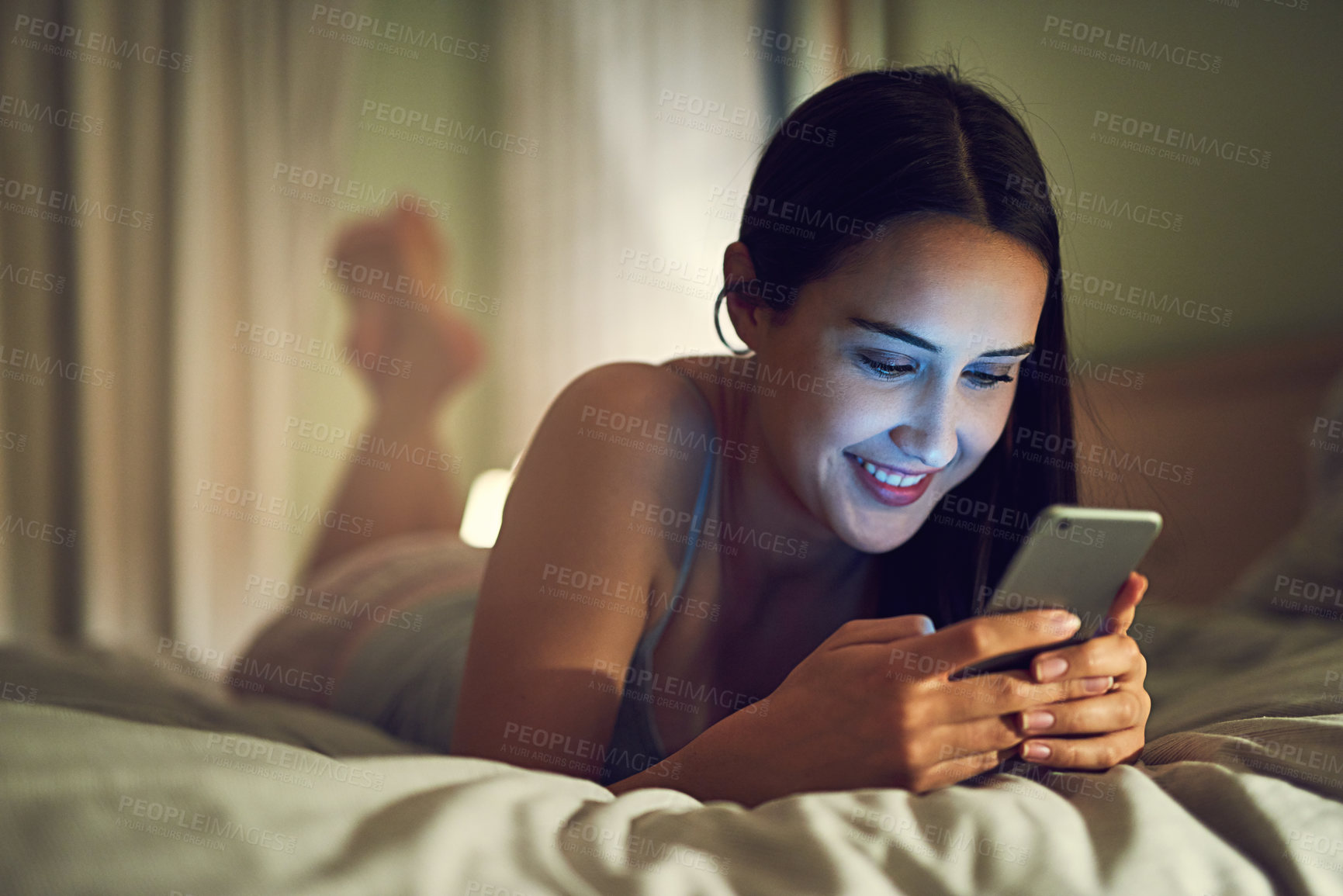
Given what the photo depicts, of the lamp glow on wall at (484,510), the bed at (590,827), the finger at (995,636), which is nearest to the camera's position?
the bed at (590,827)

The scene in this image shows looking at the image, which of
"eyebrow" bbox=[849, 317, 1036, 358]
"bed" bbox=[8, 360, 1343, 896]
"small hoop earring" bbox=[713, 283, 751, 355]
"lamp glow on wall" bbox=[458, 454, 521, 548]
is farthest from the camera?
"lamp glow on wall" bbox=[458, 454, 521, 548]

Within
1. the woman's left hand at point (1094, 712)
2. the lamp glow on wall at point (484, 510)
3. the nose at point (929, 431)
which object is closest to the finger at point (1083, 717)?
the woman's left hand at point (1094, 712)

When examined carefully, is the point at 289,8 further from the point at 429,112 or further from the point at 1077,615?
the point at 1077,615

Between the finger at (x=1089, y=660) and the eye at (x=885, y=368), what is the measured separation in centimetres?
22

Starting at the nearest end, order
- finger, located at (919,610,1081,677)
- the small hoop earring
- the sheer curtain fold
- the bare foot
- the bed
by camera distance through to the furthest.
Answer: the bed → finger, located at (919,610,1081,677) → the small hoop earring → the sheer curtain fold → the bare foot

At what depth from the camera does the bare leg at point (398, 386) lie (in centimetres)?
183

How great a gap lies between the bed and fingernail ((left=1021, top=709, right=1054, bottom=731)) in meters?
0.03

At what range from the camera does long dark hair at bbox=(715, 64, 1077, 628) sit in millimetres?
583

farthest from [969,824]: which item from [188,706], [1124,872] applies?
[188,706]

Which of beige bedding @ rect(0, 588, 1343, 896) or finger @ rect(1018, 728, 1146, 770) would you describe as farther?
finger @ rect(1018, 728, 1146, 770)

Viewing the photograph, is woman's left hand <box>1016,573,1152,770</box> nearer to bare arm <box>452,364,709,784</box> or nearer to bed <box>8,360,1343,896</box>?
bed <box>8,360,1343,896</box>

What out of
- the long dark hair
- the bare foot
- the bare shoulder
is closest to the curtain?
the bare foot

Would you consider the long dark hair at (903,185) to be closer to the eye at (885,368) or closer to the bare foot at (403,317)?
the eye at (885,368)

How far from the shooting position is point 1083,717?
49 cm
